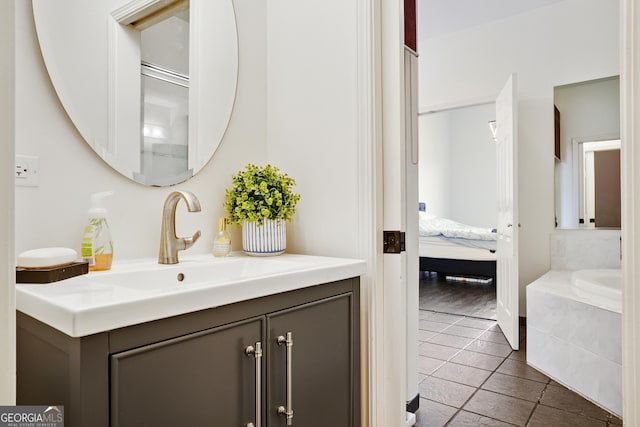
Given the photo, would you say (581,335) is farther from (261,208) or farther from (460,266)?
(460,266)

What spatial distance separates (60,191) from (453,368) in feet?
8.18

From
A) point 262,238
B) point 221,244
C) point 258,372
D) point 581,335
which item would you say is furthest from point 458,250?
point 258,372

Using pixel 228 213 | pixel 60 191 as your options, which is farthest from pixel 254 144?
pixel 60 191

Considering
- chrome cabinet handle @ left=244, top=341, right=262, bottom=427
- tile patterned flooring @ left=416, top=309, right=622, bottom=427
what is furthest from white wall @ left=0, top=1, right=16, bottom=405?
tile patterned flooring @ left=416, top=309, right=622, bottom=427

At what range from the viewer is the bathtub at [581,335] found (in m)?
2.15

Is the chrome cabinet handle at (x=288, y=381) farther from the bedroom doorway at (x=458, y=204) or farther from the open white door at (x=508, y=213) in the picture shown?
the bedroom doorway at (x=458, y=204)

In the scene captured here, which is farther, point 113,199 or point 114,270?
point 113,199

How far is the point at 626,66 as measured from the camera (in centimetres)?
107

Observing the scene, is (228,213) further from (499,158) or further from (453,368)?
(499,158)

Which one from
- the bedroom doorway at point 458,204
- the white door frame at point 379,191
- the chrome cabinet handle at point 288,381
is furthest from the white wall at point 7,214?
the bedroom doorway at point 458,204

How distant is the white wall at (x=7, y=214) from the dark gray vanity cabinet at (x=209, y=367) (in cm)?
12

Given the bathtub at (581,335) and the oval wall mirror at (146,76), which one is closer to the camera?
the oval wall mirror at (146,76)

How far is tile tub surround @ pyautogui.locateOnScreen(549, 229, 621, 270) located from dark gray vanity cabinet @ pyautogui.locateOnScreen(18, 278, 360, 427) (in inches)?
122

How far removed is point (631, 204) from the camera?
106 cm
